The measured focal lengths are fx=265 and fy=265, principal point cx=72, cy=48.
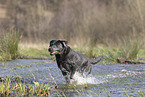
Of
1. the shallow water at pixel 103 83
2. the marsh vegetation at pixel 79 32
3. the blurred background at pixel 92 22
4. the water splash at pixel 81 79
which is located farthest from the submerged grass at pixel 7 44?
the water splash at pixel 81 79

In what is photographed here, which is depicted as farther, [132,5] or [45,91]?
[132,5]

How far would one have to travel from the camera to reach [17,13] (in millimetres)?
34344

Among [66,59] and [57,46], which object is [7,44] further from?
[57,46]

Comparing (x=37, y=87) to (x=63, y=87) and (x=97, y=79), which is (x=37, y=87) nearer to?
(x=63, y=87)

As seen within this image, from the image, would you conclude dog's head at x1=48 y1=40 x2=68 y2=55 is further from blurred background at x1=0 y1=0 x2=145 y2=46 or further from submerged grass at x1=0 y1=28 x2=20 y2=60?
blurred background at x1=0 y1=0 x2=145 y2=46

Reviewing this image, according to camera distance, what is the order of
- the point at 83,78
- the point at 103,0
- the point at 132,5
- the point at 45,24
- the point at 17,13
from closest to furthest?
the point at 83,78 < the point at 132,5 < the point at 45,24 < the point at 103,0 < the point at 17,13

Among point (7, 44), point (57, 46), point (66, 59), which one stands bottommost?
point (7, 44)

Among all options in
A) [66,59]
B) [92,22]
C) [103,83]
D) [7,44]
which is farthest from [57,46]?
[92,22]

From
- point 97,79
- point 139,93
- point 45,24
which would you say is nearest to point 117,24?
point 45,24

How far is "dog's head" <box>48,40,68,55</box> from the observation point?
6.58 metres

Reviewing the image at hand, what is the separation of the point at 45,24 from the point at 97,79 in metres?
19.8

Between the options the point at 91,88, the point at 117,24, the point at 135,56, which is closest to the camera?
the point at 91,88

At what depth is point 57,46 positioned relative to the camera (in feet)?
21.9

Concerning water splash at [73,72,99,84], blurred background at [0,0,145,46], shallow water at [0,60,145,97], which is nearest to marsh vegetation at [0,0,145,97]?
blurred background at [0,0,145,46]
